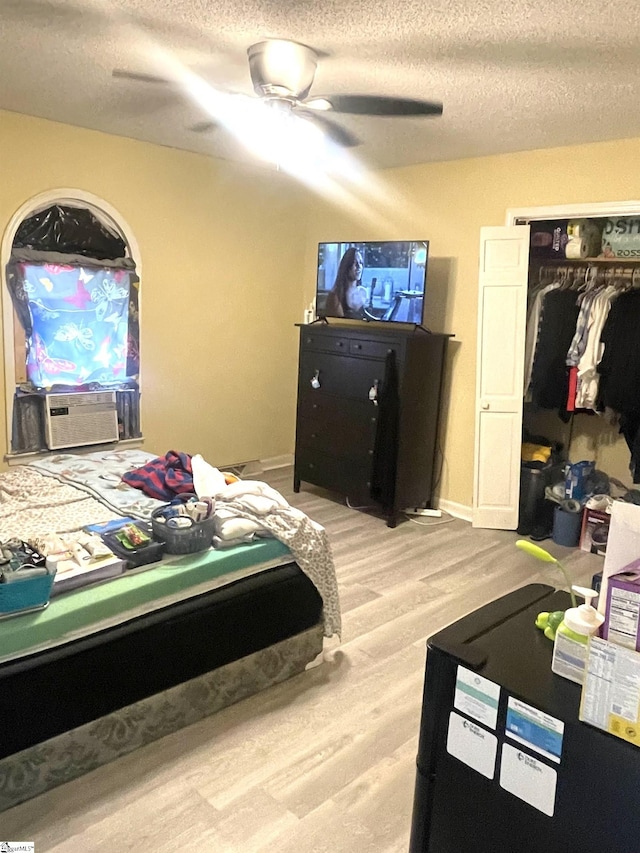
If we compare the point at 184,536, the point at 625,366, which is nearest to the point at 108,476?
the point at 184,536

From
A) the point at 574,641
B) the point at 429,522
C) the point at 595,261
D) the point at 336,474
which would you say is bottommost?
the point at 429,522

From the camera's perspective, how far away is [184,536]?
2424 millimetres

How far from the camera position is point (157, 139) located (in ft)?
14.0

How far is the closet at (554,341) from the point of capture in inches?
155

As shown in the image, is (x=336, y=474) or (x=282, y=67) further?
(x=336, y=474)

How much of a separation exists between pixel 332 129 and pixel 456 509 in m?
2.58

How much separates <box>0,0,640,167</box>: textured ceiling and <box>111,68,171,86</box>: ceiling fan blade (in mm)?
34

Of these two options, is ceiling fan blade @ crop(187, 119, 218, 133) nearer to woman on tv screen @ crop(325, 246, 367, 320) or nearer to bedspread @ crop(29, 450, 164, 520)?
woman on tv screen @ crop(325, 246, 367, 320)

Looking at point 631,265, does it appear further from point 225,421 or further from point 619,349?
point 225,421

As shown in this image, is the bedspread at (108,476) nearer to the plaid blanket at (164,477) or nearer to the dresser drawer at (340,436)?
the plaid blanket at (164,477)

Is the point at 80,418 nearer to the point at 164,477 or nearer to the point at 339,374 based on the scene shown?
the point at 164,477

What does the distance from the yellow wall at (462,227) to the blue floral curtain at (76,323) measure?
1951mm

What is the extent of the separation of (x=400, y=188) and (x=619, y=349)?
1.90 m

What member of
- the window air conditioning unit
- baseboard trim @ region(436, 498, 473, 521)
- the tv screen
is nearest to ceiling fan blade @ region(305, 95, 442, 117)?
the tv screen
